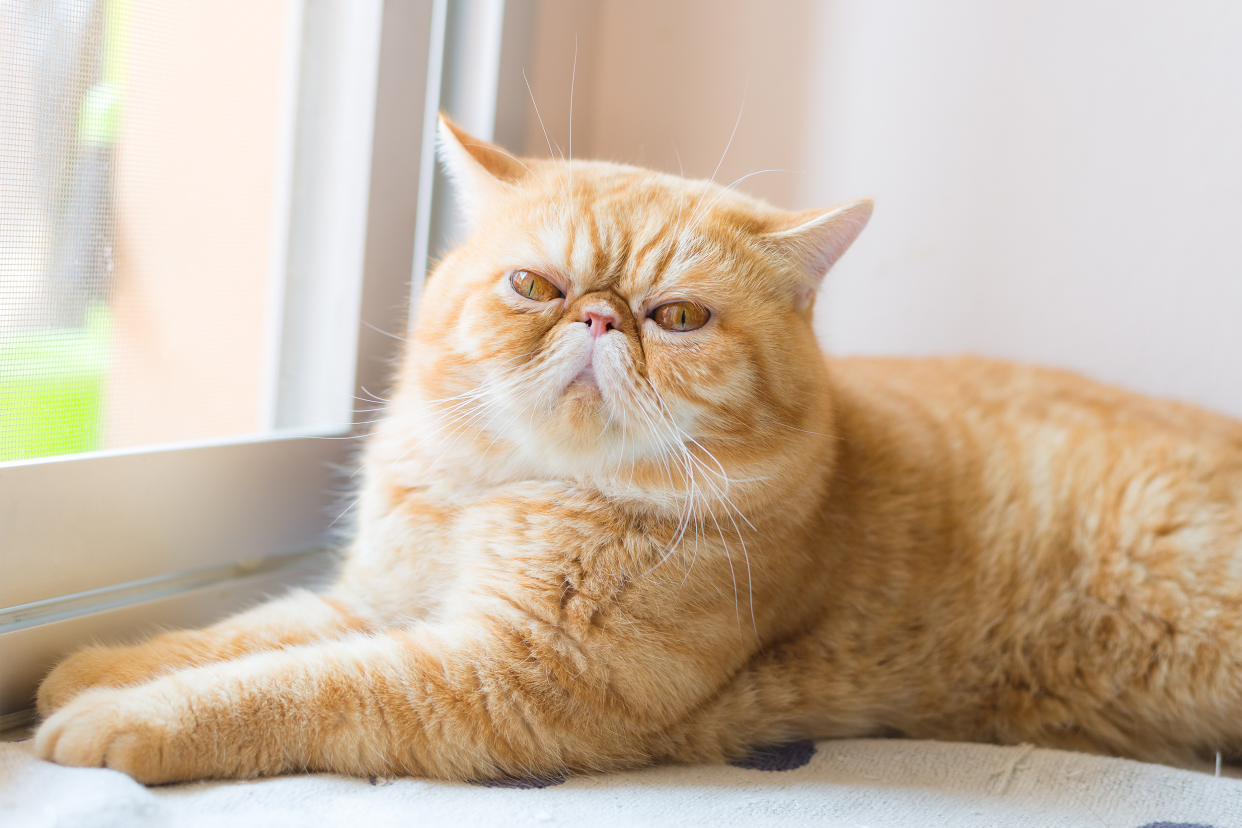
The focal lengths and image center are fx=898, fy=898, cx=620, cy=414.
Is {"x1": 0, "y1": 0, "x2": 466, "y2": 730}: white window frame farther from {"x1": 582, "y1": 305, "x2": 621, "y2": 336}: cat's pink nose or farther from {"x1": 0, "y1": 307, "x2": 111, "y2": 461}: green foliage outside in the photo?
{"x1": 582, "y1": 305, "x2": 621, "y2": 336}: cat's pink nose

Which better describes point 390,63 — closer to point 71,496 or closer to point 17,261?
point 17,261

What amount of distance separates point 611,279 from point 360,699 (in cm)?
70

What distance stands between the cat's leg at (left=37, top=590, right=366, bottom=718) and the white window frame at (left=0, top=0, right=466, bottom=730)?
0.49 ft

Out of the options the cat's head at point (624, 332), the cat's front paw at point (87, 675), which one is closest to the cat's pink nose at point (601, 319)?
the cat's head at point (624, 332)

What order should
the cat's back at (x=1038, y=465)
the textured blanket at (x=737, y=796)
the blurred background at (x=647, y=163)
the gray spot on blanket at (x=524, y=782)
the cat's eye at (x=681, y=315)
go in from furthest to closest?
the cat's back at (x=1038, y=465)
the blurred background at (x=647, y=163)
the cat's eye at (x=681, y=315)
the gray spot on blanket at (x=524, y=782)
the textured blanket at (x=737, y=796)

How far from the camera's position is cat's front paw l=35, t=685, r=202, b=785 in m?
1.12

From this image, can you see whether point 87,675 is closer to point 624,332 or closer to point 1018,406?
point 624,332

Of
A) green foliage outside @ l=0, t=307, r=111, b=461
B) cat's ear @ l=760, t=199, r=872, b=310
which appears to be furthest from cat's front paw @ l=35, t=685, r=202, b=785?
cat's ear @ l=760, t=199, r=872, b=310

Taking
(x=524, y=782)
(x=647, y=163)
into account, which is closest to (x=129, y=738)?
(x=524, y=782)

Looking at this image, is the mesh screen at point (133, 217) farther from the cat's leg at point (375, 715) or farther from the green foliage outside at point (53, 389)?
the cat's leg at point (375, 715)

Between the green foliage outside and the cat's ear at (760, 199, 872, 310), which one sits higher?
the cat's ear at (760, 199, 872, 310)

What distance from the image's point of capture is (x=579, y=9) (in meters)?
2.31

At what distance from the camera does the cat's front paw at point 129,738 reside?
1125 mm

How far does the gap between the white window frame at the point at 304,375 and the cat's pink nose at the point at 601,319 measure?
0.64m
